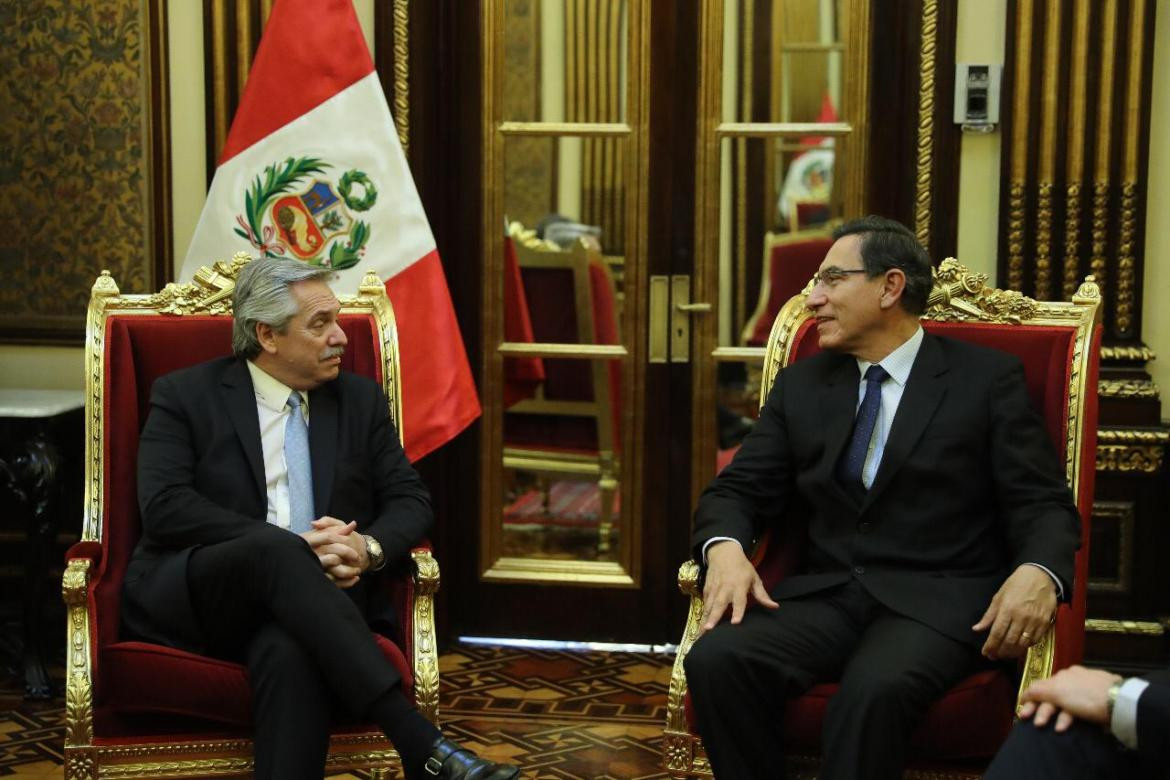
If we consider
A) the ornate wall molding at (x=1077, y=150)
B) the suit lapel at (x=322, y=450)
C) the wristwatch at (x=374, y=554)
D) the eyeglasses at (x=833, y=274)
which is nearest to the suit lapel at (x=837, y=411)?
the eyeglasses at (x=833, y=274)

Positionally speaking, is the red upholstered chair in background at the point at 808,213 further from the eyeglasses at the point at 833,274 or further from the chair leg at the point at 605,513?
the eyeglasses at the point at 833,274

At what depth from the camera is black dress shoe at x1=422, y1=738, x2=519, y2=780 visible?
93.8 inches

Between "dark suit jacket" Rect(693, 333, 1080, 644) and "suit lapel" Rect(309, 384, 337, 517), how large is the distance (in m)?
0.70

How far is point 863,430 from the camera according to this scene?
269 cm

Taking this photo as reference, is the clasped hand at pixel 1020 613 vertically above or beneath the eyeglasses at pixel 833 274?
beneath

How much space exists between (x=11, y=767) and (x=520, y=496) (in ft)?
5.05

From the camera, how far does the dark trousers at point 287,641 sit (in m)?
2.39

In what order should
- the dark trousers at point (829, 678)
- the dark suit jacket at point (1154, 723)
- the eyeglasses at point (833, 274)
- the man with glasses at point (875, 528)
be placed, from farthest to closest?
the eyeglasses at point (833, 274), the man with glasses at point (875, 528), the dark trousers at point (829, 678), the dark suit jacket at point (1154, 723)

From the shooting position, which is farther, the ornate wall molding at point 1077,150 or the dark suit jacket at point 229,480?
the ornate wall molding at point 1077,150

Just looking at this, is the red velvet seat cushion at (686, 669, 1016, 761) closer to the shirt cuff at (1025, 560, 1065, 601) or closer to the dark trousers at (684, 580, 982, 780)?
the dark trousers at (684, 580, 982, 780)

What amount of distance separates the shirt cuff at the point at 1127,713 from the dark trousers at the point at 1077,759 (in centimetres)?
4

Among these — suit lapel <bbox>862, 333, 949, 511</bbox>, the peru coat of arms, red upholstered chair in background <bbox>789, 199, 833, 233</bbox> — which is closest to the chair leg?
red upholstered chair in background <bbox>789, 199, 833, 233</bbox>

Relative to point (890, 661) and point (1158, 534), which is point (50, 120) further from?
point (1158, 534)

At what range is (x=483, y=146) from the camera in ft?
13.1
